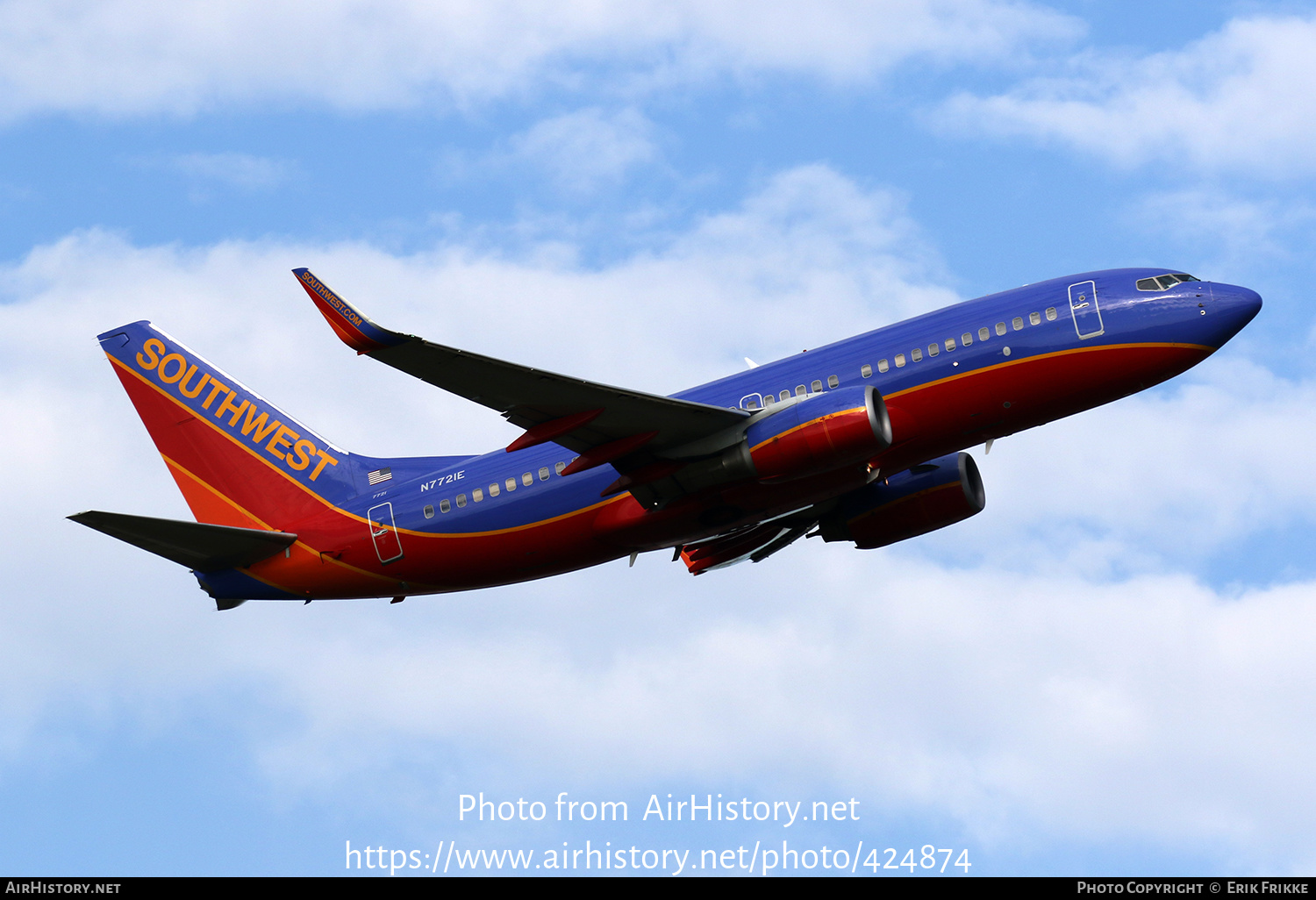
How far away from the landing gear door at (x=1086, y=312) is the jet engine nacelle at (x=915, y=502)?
7.09 metres

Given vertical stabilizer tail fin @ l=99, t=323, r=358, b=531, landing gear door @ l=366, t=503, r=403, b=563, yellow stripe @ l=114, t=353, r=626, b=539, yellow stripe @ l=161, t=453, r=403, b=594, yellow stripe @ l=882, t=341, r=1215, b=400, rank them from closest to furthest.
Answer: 1. yellow stripe @ l=882, t=341, r=1215, b=400
2. yellow stripe @ l=114, t=353, r=626, b=539
3. landing gear door @ l=366, t=503, r=403, b=563
4. yellow stripe @ l=161, t=453, r=403, b=594
5. vertical stabilizer tail fin @ l=99, t=323, r=358, b=531

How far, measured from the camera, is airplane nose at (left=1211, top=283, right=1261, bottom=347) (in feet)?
119

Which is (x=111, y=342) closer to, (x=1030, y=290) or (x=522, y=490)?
(x=522, y=490)

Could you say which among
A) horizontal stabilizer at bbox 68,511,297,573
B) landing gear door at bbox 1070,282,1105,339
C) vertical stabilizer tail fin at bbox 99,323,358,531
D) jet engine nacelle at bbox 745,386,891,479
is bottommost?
jet engine nacelle at bbox 745,386,891,479

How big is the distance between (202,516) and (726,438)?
58.8 feet

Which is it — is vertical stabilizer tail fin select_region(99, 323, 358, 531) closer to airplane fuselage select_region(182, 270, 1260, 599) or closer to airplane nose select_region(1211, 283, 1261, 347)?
airplane fuselage select_region(182, 270, 1260, 599)

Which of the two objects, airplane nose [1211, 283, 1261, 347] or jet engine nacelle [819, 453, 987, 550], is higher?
airplane nose [1211, 283, 1261, 347]

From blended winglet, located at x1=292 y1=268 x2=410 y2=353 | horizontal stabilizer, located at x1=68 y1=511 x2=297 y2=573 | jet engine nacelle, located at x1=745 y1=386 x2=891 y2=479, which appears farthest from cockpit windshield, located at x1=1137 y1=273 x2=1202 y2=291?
horizontal stabilizer, located at x1=68 y1=511 x2=297 y2=573

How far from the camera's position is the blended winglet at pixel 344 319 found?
30.0 m

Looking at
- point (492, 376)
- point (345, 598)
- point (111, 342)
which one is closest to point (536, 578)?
point (345, 598)

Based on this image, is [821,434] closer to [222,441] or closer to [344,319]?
[344,319]

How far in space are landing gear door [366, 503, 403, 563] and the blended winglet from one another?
11305 millimetres

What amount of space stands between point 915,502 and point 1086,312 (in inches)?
336

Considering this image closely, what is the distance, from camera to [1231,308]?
36188 mm
